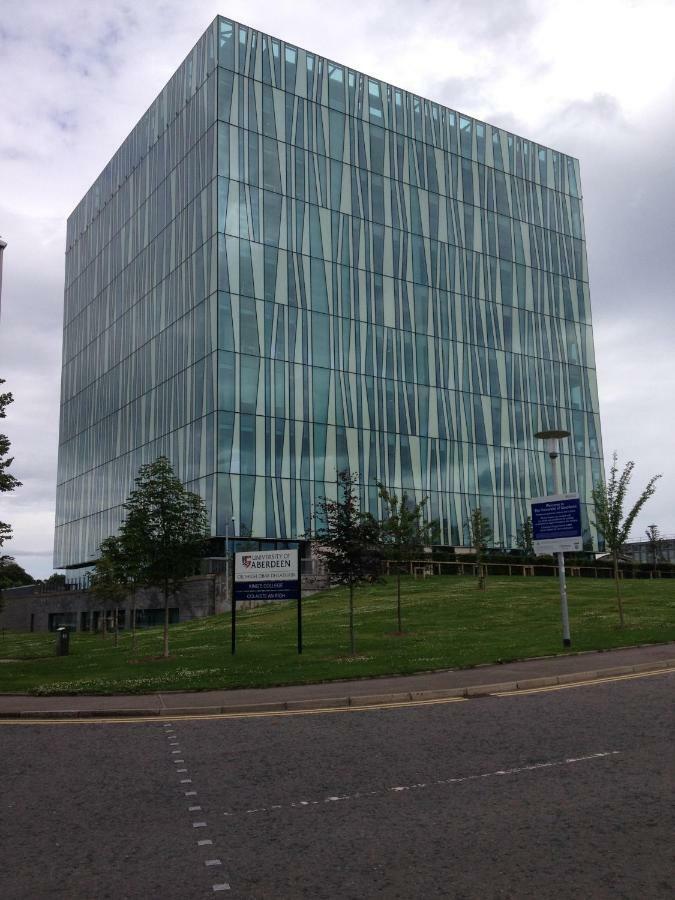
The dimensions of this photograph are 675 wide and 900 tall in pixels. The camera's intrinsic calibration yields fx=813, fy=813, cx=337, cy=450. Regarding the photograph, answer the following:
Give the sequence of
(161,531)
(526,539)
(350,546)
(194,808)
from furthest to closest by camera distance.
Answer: (526,539) → (161,531) → (350,546) → (194,808)

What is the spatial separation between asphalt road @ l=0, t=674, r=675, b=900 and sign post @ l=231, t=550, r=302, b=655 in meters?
12.0

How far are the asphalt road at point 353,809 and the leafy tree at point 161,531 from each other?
15.3 m

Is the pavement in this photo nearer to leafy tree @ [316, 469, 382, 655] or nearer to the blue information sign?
leafy tree @ [316, 469, 382, 655]

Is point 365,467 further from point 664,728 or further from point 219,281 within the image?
point 664,728

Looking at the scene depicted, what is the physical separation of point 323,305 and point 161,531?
132 ft

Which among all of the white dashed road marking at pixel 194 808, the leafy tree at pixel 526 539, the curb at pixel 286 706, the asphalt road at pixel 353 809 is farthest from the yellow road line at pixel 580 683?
the leafy tree at pixel 526 539

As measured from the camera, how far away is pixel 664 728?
34.4 feet

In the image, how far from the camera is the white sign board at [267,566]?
24250mm

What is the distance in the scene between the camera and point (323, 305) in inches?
2554

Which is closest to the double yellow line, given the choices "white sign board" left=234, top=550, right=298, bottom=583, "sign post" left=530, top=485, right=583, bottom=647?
"sign post" left=530, top=485, right=583, bottom=647

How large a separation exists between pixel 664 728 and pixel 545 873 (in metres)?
5.51

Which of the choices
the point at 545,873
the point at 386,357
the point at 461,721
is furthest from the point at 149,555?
the point at 386,357

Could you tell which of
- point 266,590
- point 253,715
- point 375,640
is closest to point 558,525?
point 375,640

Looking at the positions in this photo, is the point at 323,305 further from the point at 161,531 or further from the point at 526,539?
the point at 161,531
